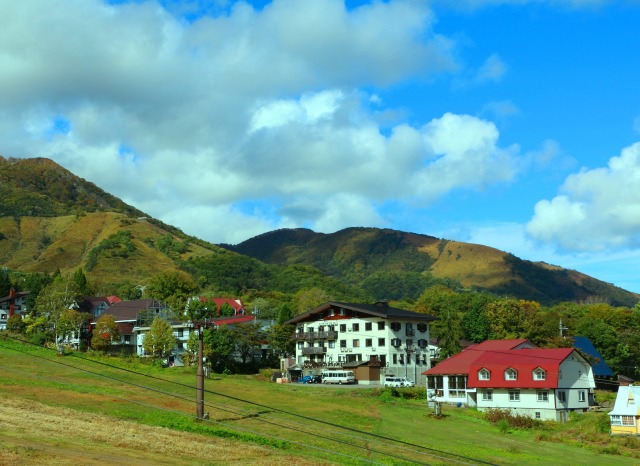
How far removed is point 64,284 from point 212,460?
8189 cm

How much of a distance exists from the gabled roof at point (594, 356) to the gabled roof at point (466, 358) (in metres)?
21.3

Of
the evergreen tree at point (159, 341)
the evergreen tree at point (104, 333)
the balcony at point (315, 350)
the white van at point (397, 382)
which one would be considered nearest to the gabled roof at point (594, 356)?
the white van at point (397, 382)

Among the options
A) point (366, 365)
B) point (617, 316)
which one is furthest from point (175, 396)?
point (617, 316)

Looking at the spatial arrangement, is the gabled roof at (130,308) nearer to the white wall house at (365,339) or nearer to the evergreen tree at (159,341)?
the evergreen tree at (159,341)

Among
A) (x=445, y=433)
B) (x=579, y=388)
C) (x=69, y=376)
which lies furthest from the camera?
(x=579, y=388)

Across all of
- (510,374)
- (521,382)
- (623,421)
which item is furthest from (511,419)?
(623,421)

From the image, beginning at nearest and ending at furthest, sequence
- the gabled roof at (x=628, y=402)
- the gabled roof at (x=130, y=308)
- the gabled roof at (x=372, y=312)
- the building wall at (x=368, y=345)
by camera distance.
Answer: the gabled roof at (x=628, y=402) < the building wall at (x=368, y=345) < the gabled roof at (x=372, y=312) < the gabled roof at (x=130, y=308)

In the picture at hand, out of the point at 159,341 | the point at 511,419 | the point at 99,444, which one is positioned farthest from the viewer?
the point at 159,341

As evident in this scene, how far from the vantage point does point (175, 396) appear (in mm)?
52969

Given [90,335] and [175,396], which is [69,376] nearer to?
[175,396]

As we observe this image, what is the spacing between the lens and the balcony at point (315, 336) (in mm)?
96062

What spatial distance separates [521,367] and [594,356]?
39.3 m

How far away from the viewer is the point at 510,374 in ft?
217

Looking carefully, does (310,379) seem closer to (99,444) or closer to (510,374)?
(510,374)
